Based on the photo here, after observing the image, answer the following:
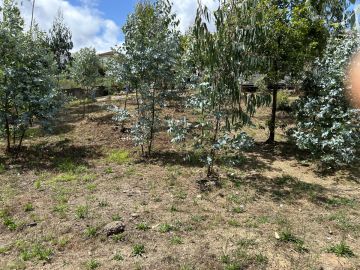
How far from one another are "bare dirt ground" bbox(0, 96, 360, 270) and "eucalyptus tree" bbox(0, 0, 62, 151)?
1.39m

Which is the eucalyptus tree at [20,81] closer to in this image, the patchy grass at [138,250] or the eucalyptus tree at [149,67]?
the eucalyptus tree at [149,67]

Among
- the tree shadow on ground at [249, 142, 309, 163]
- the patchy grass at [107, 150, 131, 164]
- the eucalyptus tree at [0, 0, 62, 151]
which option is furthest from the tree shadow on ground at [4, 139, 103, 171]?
the tree shadow on ground at [249, 142, 309, 163]

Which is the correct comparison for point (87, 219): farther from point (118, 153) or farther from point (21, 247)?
point (118, 153)

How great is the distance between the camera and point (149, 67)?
1058cm

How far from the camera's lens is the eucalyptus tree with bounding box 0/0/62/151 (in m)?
10.9

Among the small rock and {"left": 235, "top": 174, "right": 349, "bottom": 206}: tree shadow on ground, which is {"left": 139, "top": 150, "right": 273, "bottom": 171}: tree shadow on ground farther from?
the small rock

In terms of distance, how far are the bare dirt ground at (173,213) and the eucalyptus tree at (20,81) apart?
4.56 feet

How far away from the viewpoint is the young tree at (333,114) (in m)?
9.08

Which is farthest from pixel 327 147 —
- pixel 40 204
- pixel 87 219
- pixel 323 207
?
pixel 40 204

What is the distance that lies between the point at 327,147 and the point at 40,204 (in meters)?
7.62

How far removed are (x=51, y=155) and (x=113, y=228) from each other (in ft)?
21.0

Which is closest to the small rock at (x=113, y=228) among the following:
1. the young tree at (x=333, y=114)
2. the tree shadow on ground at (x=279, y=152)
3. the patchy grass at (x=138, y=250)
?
the patchy grass at (x=138, y=250)

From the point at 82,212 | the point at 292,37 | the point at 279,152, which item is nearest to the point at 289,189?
the point at 279,152

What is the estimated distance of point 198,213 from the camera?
22.2 ft
